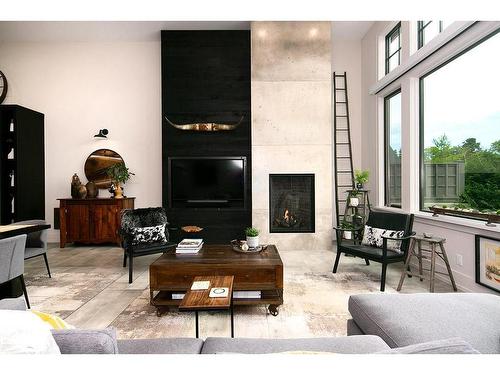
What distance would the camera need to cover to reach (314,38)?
527cm

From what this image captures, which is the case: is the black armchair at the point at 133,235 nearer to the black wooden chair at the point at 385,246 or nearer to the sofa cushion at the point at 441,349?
the black wooden chair at the point at 385,246

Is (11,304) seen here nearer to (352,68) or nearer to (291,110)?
(291,110)

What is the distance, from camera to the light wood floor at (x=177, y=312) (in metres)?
2.37

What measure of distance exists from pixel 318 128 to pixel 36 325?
4972 millimetres

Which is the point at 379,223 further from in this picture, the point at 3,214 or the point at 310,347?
the point at 3,214

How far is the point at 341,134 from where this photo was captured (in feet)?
19.6

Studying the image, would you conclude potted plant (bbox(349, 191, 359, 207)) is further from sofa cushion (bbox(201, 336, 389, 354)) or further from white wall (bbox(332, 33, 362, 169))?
sofa cushion (bbox(201, 336, 389, 354))

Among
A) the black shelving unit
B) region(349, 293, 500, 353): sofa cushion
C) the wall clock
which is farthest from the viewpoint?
the wall clock

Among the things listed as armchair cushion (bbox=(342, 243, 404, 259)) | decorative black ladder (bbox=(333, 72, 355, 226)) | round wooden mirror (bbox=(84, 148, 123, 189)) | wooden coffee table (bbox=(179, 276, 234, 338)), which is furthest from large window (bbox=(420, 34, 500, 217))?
round wooden mirror (bbox=(84, 148, 123, 189))

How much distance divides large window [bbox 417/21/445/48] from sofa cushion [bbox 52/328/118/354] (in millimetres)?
4386

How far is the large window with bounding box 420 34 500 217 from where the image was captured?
3.07 meters

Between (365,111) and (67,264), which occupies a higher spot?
(365,111)

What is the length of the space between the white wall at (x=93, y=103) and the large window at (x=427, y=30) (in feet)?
14.4
